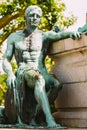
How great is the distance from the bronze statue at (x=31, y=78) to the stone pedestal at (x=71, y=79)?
17 cm

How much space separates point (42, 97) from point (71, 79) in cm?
86

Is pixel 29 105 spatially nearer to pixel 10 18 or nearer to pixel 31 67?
pixel 31 67

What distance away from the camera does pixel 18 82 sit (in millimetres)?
7465

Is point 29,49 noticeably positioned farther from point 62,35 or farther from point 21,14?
point 21,14

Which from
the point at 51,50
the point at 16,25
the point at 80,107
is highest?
the point at 16,25

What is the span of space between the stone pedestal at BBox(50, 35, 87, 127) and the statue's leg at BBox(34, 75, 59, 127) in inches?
22.9

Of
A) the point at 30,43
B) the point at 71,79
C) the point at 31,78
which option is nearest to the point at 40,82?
the point at 31,78

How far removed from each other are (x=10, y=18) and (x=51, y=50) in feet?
43.5

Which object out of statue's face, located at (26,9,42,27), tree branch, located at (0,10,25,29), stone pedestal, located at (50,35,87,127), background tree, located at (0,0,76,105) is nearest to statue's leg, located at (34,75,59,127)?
stone pedestal, located at (50,35,87,127)

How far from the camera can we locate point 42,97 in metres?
7.12

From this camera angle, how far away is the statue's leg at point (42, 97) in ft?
22.8

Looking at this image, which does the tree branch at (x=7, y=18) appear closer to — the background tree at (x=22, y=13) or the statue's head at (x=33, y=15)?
the background tree at (x=22, y=13)

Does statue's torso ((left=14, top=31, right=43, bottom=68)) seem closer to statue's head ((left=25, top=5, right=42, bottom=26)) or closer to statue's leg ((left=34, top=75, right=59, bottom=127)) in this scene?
statue's head ((left=25, top=5, right=42, bottom=26))

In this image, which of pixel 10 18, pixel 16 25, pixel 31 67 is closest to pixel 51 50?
pixel 31 67
